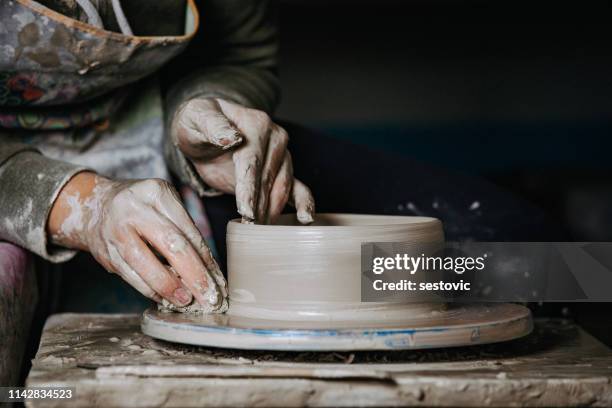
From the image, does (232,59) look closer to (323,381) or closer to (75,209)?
(75,209)

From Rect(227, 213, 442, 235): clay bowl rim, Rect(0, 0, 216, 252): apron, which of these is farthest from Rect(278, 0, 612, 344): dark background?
Rect(227, 213, 442, 235): clay bowl rim

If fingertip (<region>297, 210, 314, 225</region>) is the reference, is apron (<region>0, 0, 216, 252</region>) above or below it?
above

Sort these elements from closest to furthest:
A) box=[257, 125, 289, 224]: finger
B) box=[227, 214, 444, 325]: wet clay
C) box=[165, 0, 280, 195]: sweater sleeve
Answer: box=[227, 214, 444, 325]: wet clay, box=[257, 125, 289, 224]: finger, box=[165, 0, 280, 195]: sweater sleeve

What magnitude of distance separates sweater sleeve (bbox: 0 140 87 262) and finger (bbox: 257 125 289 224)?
0.31 meters

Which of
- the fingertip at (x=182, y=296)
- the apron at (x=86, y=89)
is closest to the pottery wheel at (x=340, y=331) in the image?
the fingertip at (x=182, y=296)

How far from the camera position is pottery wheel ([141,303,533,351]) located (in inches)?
38.2

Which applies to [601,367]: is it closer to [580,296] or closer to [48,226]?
[580,296]

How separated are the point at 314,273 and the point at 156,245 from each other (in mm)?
239

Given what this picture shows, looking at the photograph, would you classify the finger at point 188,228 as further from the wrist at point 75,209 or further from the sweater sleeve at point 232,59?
the sweater sleeve at point 232,59

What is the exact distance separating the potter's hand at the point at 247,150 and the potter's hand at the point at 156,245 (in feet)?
0.36

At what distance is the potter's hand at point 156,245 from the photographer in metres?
1.15

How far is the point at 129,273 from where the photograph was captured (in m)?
1.19

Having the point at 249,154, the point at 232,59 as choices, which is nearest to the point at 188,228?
the point at 249,154

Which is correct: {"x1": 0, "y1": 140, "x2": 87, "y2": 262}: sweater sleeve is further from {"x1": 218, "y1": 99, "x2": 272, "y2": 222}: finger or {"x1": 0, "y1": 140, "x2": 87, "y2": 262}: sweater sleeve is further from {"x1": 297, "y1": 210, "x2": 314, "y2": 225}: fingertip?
{"x1": 297, "y1": 210, "x2": 314, "y2": 225}: fingertip
